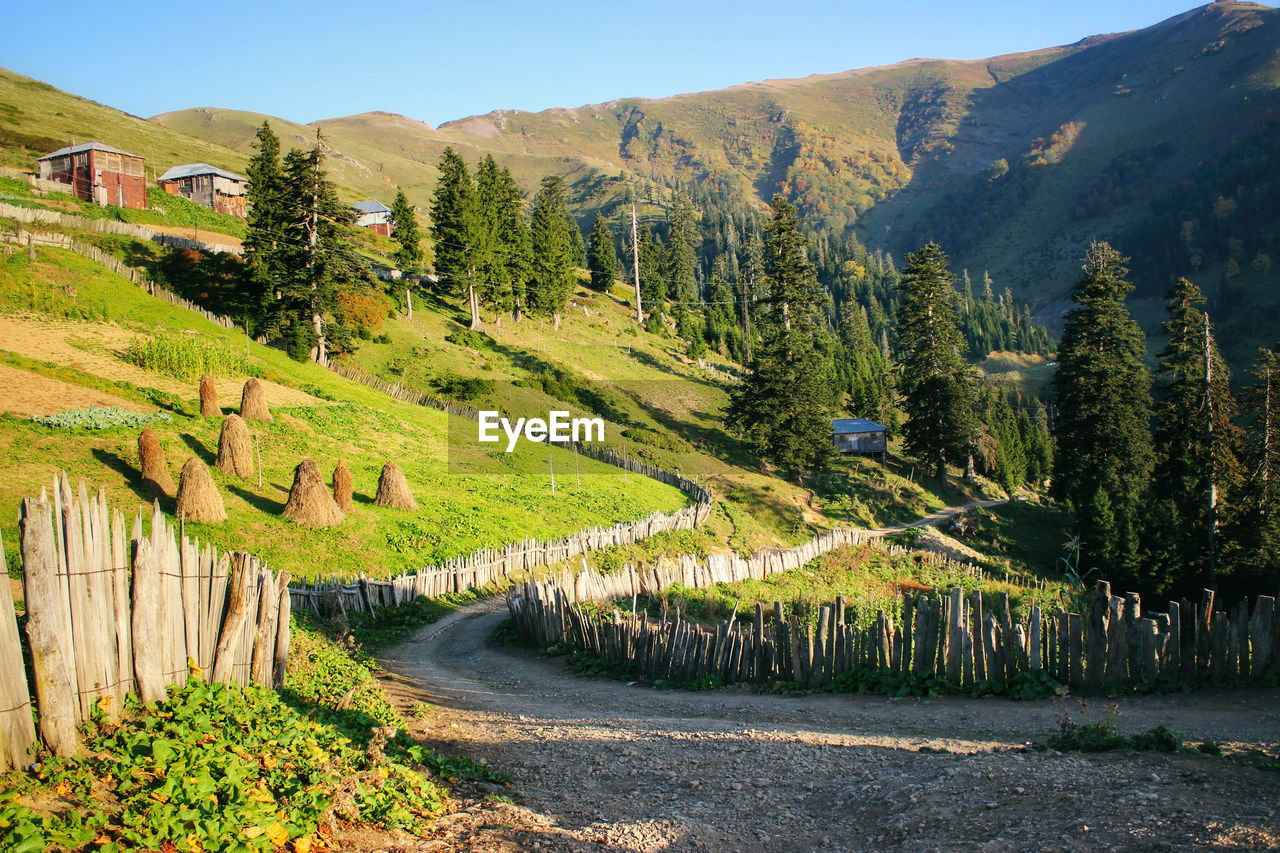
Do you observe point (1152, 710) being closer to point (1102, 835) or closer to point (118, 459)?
point (1102, 835)

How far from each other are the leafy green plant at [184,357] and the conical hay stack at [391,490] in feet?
40.7

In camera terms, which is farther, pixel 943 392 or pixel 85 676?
pixel 943 392

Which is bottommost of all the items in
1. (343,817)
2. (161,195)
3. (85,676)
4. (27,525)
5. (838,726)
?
(838,726)

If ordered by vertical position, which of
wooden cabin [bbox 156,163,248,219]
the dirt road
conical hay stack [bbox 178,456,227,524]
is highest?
wooden cabin [bbox 156,163,248,219]

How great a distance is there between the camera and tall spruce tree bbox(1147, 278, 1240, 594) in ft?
111

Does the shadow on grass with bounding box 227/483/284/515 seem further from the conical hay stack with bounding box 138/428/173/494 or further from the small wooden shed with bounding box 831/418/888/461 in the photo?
the small wooden shed with bounding box 831/418/888/461

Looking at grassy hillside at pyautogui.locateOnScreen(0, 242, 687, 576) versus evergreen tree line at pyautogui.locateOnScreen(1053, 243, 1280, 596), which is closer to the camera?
grassy hillside at pyautogui.locateOnScreen(0, 242, 687, 576)

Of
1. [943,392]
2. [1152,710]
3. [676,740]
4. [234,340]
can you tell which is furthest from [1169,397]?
[234,340]

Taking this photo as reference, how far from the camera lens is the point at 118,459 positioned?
2291cm

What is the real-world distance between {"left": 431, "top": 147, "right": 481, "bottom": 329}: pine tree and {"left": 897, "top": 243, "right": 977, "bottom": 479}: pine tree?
34.0 metres

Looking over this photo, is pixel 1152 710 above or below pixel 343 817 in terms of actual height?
below

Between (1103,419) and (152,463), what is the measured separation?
4488 centimetres

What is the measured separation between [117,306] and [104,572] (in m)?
37.5

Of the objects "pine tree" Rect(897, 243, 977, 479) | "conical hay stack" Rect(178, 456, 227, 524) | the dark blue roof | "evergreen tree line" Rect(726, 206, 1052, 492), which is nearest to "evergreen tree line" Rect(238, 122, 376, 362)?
"conical hay stack" Rect(178, 456, 227, 524)
